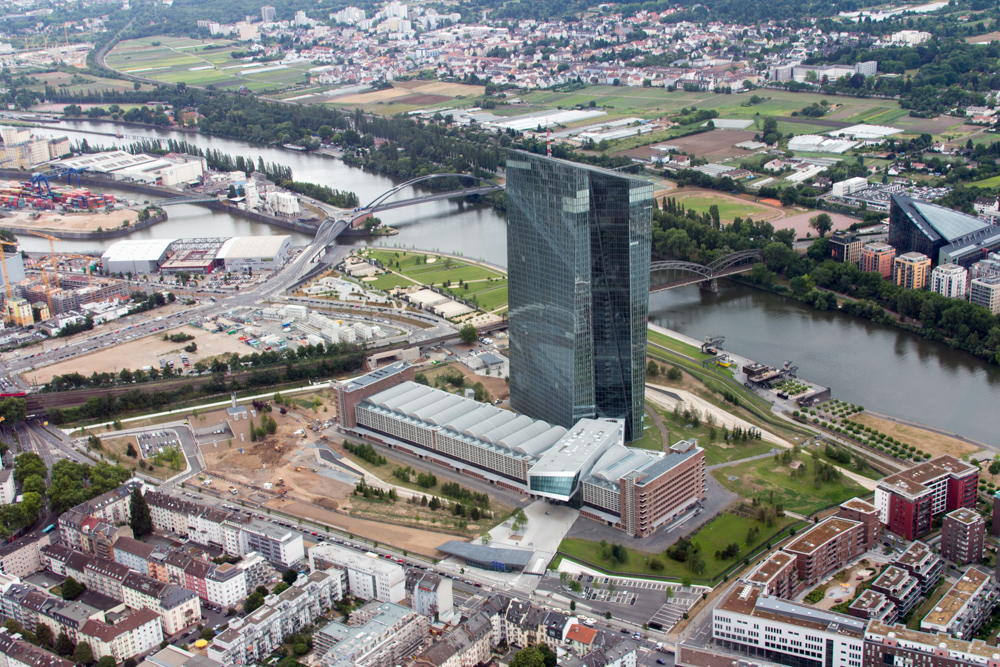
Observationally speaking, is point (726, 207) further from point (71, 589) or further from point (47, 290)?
point (71, 589)

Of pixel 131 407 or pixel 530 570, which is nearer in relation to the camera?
pixel 530 570

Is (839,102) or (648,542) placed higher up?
(839,102)

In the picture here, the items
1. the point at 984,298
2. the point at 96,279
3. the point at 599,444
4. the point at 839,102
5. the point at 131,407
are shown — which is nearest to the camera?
the point at 599,444

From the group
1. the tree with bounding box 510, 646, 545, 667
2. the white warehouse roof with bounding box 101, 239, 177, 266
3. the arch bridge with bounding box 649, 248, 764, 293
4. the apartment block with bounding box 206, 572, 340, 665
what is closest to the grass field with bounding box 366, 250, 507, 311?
the arch bridge with bounding box 649, 248, 764, 293

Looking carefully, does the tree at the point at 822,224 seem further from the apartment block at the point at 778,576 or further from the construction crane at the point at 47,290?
the construction crane at the point at 47,290

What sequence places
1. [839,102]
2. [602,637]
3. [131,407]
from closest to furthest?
[602,637], [131,407], [839,102]

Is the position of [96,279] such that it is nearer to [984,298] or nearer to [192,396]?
[192,396]

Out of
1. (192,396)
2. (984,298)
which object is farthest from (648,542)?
(984,298)
